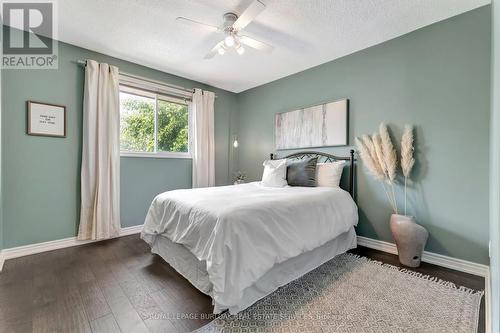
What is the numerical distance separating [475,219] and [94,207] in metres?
4.20

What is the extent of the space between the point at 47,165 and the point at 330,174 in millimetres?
3466

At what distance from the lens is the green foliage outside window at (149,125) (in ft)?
10.8

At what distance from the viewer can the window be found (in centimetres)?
328

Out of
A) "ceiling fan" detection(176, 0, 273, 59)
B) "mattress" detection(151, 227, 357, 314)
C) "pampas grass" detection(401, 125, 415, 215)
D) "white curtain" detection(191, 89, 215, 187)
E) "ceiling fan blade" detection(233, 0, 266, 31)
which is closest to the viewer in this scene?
"mattress" detection(151, 227, 357, 314)

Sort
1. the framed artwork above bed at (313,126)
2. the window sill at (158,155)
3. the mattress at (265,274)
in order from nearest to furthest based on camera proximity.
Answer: the mattress at (265,274), the framed artwork above bed at (313,126), the window sill at (158,155)

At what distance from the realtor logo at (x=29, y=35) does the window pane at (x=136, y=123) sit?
0.89 meters

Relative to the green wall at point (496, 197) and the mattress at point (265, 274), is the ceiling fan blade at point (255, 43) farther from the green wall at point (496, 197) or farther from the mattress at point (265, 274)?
the mattress at point (265, 274)

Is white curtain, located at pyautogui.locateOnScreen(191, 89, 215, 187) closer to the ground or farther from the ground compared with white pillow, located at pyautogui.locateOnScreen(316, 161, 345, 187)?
farther from the ground

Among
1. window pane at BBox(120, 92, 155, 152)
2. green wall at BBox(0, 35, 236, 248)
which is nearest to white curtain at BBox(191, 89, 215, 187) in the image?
window pane at BBox(120, 92, 155, 152)

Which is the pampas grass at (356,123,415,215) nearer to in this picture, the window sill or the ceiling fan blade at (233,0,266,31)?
the ceiling fan blade at (233,0,266,31)

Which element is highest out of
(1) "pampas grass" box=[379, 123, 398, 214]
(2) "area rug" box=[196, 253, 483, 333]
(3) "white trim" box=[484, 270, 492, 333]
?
(1) "pampas grass" box=[379, 123, 398, 214]

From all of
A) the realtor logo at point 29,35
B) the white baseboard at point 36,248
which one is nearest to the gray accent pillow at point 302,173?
the white baseboard at point 36,248

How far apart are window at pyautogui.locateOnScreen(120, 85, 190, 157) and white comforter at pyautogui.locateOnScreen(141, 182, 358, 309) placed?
147 cm

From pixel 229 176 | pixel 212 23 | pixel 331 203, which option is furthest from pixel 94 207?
pixel 331 203
